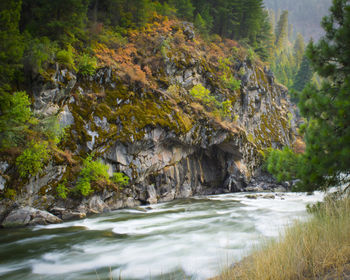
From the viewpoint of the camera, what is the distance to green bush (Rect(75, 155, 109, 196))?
1053 cm

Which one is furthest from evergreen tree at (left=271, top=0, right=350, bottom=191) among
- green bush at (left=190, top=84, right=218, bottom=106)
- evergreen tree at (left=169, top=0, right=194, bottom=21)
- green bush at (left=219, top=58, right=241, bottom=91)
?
evergreen tree at (left=169, top=0, right=194, bottom=21)

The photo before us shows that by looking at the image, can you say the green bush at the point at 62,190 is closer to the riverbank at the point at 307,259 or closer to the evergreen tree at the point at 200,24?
the riverbank at the point at 307,259

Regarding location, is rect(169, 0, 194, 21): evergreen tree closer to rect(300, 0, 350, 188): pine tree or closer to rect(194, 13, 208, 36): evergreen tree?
rect(194, 13, 208, 36): evergreen tree

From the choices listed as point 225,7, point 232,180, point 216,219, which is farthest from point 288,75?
point 216,219

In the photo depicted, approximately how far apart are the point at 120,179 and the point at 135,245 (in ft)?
18.6

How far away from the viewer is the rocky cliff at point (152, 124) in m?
10.4

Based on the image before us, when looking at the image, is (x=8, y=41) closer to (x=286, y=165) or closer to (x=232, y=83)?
(x=286, y=165)

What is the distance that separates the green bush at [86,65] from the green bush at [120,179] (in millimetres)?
6046

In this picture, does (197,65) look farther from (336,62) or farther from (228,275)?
(228,275)

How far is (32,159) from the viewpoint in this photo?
9000mm

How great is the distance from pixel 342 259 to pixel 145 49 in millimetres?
17708

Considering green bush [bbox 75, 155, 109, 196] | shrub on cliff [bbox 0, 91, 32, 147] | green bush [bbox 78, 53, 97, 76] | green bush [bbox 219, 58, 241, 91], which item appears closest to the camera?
shrub on cliff [bbox 0, 91, 32, 147]

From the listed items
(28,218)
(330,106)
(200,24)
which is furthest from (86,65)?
→ (200,24)

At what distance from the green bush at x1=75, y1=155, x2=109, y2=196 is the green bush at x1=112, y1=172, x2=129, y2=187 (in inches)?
25.4
